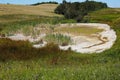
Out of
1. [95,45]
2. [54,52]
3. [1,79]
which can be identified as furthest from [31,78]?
[95,45]

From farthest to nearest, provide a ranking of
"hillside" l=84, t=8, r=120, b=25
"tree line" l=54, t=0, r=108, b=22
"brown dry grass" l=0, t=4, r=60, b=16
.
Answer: "tree line" l=54, t=0, r=108, b=22, "brown dry grass" l=0, t=4, r=60, b=16, "hillside" l=84, t=8, r=120, b=25

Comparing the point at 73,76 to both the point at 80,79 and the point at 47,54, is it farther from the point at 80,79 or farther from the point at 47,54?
the point at 47,54

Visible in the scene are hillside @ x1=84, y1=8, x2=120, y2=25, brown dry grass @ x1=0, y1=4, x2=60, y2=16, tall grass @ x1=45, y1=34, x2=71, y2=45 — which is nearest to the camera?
tall grass @ x1=45, y1=34, x2=71, y2=45

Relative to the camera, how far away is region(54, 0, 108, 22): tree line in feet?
276

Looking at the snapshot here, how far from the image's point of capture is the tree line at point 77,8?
276 ft

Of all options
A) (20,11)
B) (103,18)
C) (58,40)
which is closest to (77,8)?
(20,11)

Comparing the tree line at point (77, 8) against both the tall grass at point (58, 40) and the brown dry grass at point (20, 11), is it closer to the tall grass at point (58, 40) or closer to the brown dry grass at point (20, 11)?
the brown dry grass at point (20, 11)

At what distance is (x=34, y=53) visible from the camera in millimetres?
25453

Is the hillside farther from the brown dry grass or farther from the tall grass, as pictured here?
the tall grass

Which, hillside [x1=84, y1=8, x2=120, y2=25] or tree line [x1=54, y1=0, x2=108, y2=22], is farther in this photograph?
tree line [x1=54, y1=0, x2=108, y2=22]

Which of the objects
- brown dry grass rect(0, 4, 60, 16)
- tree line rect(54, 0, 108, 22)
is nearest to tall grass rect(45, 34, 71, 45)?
tree line rect(54, 0, 108, 22)

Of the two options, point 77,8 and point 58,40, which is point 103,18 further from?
point 58,40

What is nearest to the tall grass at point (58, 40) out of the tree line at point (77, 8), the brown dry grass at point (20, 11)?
the tree line at point (77, 8)

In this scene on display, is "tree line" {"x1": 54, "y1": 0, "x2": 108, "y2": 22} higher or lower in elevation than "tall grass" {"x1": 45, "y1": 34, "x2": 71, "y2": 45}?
lower
